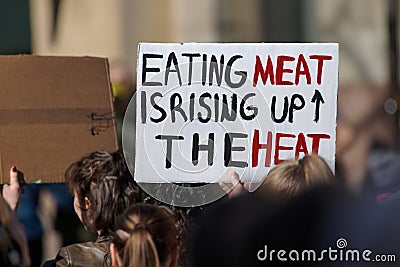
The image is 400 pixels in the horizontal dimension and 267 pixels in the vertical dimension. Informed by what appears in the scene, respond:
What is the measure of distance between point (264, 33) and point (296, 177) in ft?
18.6

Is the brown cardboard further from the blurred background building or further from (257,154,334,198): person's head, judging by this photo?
the blurred background building

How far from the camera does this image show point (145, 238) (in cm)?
254

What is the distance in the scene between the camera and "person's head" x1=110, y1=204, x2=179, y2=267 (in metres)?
2.53

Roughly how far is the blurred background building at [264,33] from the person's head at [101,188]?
2302 millimetres

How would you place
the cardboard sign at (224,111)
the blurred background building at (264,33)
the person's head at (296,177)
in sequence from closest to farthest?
the person's head at (296,177) → the cardboard sign at (224,111) → the blurred background building at (264,33)

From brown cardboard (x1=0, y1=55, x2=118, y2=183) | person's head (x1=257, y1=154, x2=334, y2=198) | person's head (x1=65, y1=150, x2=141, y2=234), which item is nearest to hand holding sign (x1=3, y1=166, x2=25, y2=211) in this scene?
brown cardboard (x1=0, y1=55, x2=118, y2=183)

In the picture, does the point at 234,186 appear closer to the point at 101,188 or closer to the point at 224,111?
the point at 224,111

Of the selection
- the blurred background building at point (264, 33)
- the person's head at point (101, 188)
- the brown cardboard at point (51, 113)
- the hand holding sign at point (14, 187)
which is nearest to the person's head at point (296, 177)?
the person's head at point (101, 188)

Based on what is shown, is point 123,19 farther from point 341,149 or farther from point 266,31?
point 341,149

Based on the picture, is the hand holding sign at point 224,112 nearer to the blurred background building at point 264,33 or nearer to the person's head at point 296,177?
the person's head at point 296,177

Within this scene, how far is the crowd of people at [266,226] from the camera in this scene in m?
2.56

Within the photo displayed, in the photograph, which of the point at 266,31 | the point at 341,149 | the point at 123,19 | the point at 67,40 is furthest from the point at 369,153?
the point at 67,40

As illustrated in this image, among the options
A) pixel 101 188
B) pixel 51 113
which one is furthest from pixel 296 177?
pixel 51 113

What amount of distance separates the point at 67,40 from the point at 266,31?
232 centimetres
